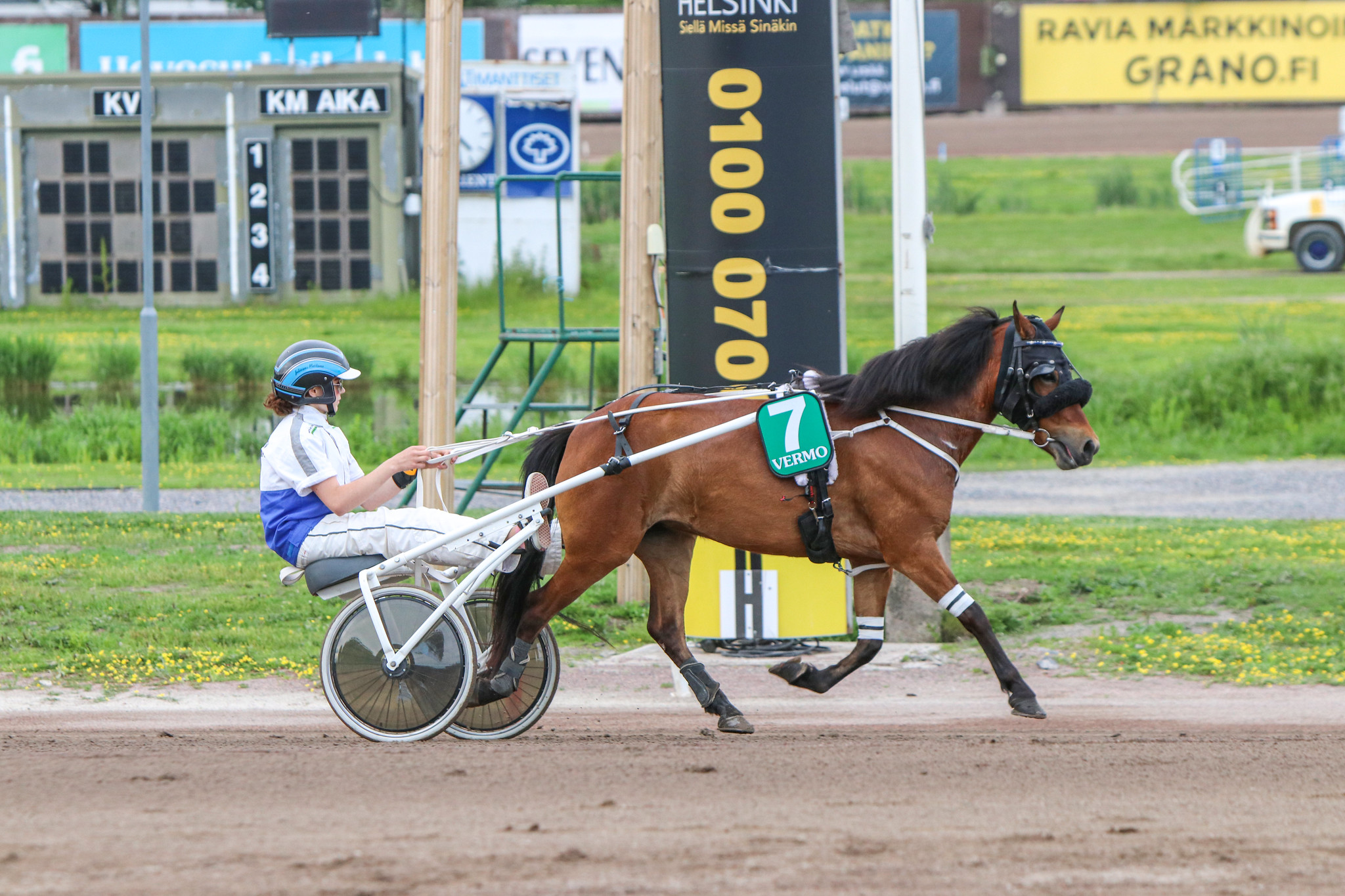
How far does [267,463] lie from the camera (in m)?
5.73

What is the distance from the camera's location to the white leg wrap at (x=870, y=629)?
6.20 metres

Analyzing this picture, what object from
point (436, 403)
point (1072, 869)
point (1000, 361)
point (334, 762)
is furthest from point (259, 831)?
point (436, 403)

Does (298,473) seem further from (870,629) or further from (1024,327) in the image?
(1024,327)

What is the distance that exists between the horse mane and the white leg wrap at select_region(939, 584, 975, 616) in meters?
0.79

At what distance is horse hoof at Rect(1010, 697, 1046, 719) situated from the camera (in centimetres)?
592

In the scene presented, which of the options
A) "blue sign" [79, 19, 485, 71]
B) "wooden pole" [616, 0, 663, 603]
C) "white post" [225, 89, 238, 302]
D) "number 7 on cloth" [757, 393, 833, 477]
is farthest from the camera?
"blue sign" [79, 19, 485, 71]

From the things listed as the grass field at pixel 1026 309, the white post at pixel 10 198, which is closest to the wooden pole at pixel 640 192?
the grass field at pixel 1026 309

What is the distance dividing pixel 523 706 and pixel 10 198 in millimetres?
20943

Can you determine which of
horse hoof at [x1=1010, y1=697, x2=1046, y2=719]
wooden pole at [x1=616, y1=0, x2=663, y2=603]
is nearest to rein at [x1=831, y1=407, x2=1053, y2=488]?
horse hoof at [x1=1010, y1=697, x2=1046, y2=719]

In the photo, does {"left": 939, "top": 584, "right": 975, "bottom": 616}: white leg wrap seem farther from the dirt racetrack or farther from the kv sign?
the kv sign

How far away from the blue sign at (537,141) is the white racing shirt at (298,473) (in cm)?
1951

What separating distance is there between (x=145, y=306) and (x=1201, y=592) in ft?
27.0

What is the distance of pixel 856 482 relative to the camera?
6.08m

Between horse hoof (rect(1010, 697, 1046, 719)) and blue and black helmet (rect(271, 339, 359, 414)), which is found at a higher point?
blue and black helmet (rect(271, 339, 359, 414))
